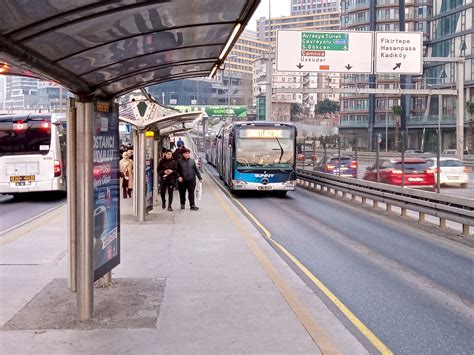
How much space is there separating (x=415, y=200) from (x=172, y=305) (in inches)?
376

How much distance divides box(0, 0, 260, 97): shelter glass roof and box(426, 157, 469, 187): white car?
1170cm

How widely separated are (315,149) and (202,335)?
23323 mm

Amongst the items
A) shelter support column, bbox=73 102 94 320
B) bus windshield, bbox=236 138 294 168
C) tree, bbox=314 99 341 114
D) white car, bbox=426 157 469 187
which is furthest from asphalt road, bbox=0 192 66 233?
tree, bbox=314 99 341 114

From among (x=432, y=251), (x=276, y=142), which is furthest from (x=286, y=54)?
(x=432, y=251)

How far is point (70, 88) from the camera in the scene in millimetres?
5457

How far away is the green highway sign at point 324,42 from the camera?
28422 millimetres

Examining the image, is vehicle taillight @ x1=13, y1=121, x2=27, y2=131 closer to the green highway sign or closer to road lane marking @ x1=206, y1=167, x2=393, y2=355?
road lane marking @ x1=206, y1=167, x2=393, y2=355

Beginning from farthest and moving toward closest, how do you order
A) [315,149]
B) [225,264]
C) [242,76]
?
[242,76]
[315,149]
[225,264]

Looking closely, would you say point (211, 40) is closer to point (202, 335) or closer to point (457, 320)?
point (202, 335)

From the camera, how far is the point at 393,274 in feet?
28.6

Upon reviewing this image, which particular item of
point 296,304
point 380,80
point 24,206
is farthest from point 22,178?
point 380,80

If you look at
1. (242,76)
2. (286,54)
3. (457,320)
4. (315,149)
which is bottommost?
(457,320)

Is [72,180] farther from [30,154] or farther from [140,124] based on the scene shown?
[30,154]

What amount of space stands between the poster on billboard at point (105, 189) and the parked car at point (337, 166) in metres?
15.4
